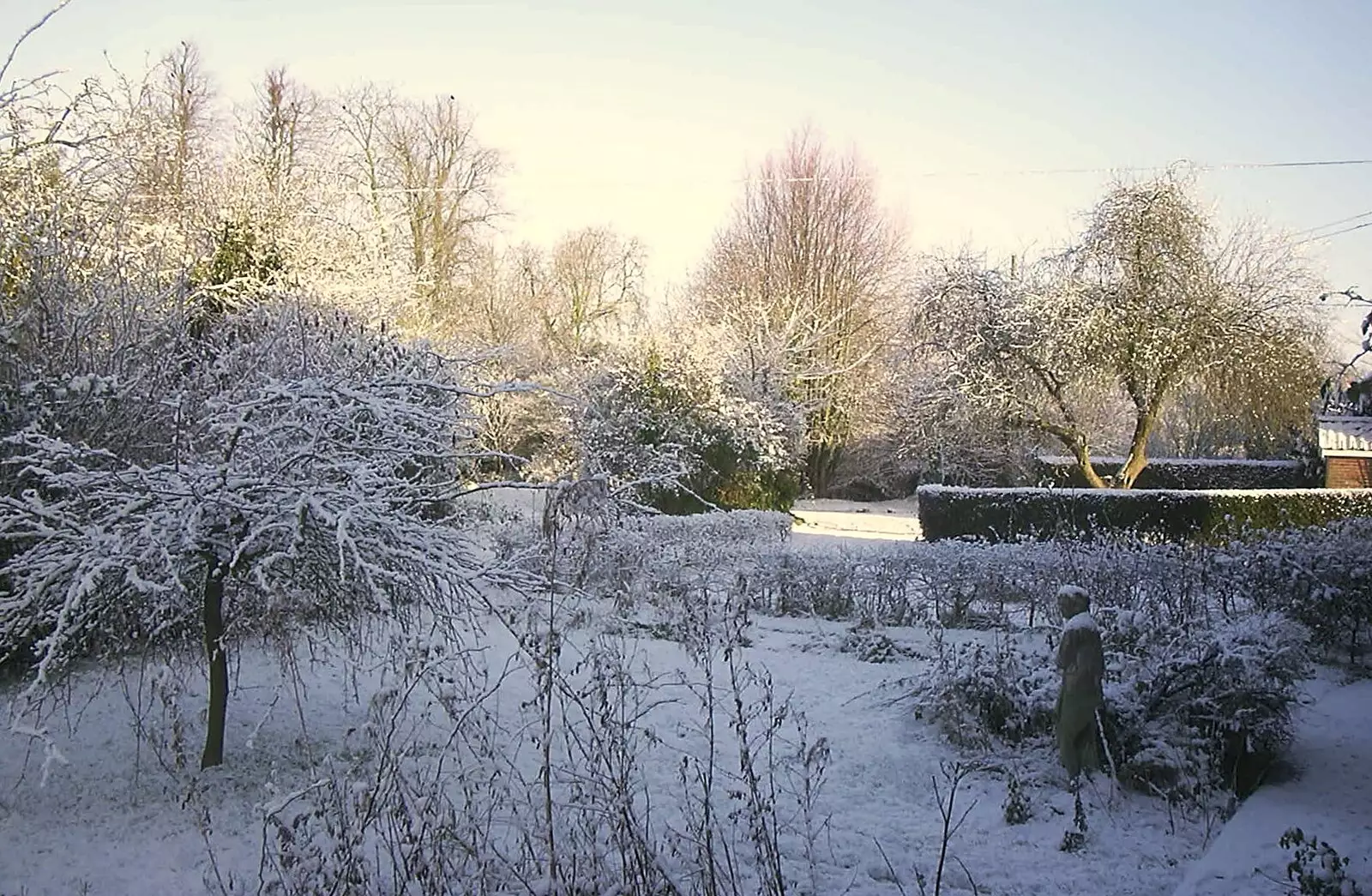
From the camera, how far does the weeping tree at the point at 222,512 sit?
388 cm

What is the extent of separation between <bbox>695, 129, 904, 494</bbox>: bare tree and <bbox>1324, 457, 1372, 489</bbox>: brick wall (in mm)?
10130

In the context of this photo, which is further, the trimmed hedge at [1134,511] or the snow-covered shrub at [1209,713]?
the trimmed hedge at [1134,511]

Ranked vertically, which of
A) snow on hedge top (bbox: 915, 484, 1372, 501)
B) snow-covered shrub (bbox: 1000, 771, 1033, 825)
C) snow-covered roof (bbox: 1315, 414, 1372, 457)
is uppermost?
snow-covered roof (bbox: 1315, 414, 1372, 457)

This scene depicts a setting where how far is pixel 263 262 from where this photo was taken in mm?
14375

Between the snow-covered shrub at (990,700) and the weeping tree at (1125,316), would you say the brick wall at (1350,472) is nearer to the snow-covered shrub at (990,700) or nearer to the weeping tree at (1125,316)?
the weeping tree at (1125,316)

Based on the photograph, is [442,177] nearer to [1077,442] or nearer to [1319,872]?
[1077,442]

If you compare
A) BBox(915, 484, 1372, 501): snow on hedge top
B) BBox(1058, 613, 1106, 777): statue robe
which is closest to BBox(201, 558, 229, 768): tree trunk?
BBox(1058, 613, 1106, 777): statue robe

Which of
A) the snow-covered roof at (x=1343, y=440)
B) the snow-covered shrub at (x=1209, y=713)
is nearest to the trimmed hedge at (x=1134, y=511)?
the snow-covered roof at (x=1343, y=440)

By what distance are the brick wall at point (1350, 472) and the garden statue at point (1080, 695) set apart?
54.4 feet

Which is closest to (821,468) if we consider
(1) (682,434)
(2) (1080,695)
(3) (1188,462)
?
(3) (1188,462)

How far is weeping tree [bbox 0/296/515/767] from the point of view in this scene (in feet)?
12.7

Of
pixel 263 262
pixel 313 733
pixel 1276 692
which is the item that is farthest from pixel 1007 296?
pixel 313 733

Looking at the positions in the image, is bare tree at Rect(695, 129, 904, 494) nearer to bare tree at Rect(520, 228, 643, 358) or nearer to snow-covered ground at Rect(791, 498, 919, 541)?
snow-covered ground at Rect(791, 498, 919, 541)

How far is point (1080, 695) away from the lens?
4605mm
